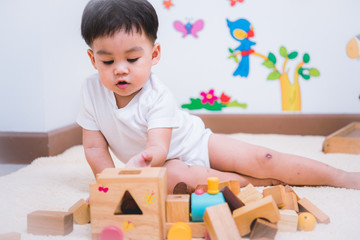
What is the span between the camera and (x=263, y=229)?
0.60m

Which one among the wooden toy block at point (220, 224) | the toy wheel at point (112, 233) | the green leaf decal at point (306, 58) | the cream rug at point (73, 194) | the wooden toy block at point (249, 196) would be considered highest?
the green leaf decal at point (306, 58)

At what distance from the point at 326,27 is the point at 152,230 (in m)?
1.36

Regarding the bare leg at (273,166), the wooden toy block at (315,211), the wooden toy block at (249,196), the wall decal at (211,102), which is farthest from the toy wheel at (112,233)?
the wall decal at (211,102)

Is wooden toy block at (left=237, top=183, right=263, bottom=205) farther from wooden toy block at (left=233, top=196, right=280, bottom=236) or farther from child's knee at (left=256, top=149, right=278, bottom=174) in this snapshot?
child's knee at (left=256, top=149, right=278, bottom=174)

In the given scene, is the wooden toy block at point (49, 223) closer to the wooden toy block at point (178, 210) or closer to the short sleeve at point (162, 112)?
the wooden toy block at point (178, 210)

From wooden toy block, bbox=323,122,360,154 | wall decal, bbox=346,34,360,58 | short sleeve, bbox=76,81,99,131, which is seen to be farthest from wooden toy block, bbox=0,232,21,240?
wall decal, bbox=346,34,360,58

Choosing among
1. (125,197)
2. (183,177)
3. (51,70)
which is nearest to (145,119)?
(183,177)

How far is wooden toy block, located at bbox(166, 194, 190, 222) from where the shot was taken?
640 millimetres

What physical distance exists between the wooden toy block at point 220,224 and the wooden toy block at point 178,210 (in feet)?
0.18

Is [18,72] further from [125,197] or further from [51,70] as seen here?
[125,197]

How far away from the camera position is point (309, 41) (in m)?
1.66

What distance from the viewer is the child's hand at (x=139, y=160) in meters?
0.71

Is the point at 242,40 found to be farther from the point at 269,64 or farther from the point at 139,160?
the point at 139,160

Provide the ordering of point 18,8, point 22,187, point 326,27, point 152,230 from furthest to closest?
point 326,27
point 18,8
point 22,187
point 152,230
